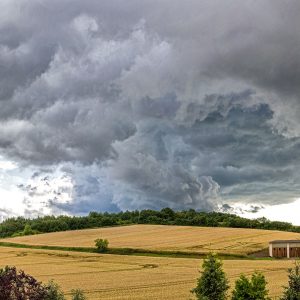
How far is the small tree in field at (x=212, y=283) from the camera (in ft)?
135

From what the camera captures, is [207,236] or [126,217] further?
[126,217]

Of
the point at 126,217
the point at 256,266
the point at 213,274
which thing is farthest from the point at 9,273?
the point at 126,217

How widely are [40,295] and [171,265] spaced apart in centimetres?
5850

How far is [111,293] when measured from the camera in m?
54.7

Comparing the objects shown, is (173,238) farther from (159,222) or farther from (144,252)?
(159,222)

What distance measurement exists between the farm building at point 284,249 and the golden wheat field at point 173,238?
3.38m

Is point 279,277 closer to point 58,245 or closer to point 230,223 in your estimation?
point 58,245

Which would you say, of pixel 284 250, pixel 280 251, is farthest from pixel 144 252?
pixel 284 250

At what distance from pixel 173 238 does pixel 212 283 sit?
283 feet

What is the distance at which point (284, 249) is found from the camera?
104188 millimetres

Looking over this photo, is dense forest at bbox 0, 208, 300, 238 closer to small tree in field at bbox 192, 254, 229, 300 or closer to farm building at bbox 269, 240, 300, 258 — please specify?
farm building at bbox 269, 240, 300, 258

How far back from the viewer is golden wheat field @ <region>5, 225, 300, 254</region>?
109812 millimetres

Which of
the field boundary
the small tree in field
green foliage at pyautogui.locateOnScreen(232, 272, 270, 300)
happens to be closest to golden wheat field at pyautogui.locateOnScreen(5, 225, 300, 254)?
the field boundary

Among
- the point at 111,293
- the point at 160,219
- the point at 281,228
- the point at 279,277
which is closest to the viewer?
the point at 111,293
